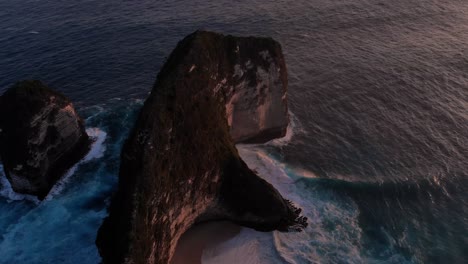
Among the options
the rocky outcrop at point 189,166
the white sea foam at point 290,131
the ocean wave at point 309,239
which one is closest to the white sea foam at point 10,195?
the rocky outcrop at point 189,166

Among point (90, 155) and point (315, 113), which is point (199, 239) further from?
point (315, 113)

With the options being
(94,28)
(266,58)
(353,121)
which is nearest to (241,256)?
(266,58)

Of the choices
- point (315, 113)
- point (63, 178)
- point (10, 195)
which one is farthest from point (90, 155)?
point (315, 113)

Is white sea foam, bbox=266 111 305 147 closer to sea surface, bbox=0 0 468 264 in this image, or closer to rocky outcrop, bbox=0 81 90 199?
sea surface, bbox=0 0 468 264

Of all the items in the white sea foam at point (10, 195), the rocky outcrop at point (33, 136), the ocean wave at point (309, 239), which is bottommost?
the ocean wave at point (309, 239)

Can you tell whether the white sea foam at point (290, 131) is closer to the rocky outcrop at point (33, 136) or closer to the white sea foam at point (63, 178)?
the white sea foam at point (63, 178)

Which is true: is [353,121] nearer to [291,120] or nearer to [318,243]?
[291,120]

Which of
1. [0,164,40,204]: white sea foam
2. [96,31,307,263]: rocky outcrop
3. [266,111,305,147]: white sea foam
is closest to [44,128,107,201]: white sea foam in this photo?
[0,164,40,204]: white sea foam
